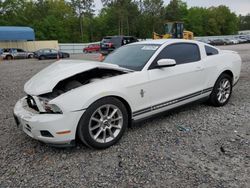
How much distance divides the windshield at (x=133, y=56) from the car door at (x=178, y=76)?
0.56ft

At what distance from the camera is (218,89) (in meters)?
5.12

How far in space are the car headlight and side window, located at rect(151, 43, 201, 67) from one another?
179cm

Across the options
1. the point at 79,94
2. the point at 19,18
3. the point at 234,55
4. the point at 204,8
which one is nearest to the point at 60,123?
the point at 79,94

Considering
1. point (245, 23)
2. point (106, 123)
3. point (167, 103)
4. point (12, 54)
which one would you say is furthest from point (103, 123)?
point (245, 23)

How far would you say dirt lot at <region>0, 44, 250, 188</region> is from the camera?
110 inches

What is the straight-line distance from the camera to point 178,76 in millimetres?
4258

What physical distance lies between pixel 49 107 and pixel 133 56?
178cm

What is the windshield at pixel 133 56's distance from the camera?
4.07 m

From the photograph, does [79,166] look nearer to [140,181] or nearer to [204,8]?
[140,181]

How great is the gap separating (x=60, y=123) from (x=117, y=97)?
2.86ft

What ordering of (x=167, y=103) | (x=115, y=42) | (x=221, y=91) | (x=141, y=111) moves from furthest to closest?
(x=115, y=42) < (x=221, y=91) < (x=167, y=103) < (x=141, y=111)

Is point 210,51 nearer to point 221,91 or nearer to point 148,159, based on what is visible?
point 221,91

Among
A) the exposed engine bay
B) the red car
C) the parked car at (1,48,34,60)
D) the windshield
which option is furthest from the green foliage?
the exposed engine bay

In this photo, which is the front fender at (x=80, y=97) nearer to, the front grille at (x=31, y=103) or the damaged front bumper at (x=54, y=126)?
the damaged front bumper at (x=54, y=126)
